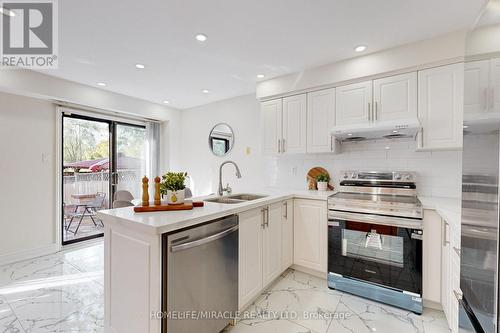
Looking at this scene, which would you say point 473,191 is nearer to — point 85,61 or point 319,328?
point 319,328

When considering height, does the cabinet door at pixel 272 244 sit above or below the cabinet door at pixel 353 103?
below

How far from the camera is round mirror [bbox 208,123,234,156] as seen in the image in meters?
4.09

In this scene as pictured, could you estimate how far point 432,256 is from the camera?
1935 mm

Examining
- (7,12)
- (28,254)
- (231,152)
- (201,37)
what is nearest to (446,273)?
(201,37)

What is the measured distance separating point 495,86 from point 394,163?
2.07 meters

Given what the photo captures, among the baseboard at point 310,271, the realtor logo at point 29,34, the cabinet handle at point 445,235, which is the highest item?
the realtor logo at point 29,34

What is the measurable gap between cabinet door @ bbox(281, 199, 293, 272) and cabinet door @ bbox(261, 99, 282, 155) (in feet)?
2.84

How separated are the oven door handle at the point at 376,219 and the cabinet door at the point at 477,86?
1.30 metres

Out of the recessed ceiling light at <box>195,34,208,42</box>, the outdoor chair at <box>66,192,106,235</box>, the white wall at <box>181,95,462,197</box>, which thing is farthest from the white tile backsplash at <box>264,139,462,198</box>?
the outdoor chair at <box>66,192,106,235</box>

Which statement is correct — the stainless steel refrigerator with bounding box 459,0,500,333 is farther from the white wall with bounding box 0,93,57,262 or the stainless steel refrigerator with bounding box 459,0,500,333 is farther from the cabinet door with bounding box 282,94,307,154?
the white wall with bounding box 0,93,57,262

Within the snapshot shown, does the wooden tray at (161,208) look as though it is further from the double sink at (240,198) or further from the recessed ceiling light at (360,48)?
the recessed ceiling light at (360,48)

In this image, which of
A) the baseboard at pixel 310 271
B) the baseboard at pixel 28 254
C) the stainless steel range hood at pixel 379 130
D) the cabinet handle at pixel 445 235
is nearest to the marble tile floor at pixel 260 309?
the baseboard at pixel 310 271

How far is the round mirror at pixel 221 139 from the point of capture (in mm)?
4086

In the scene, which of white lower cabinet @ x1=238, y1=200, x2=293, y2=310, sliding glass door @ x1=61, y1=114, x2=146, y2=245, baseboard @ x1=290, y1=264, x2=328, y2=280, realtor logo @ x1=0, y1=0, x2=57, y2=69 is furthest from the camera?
sliding glass door @ x1=61, y1=114, x2=146, y2=245
